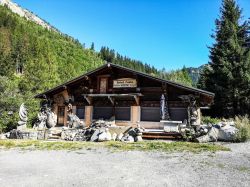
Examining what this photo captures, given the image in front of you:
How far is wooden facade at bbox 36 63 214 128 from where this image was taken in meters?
19.9

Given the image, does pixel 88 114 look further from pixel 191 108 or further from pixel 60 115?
pixel 191 108

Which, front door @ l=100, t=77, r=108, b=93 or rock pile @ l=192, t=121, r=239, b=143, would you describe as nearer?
rock pile @ l=192, t=121, r=239, b=143

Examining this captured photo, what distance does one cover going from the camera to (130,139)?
16.2 m

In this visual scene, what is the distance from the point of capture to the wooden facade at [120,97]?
1989 cm

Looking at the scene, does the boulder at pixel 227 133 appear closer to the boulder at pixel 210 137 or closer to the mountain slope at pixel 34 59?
the boulder at pixel 210 137

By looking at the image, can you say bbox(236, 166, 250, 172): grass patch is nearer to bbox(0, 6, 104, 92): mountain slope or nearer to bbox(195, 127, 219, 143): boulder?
bbox(195, 127, 219, 143): boulder

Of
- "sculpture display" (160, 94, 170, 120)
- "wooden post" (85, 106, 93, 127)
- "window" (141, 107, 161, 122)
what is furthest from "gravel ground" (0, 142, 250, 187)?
"wooden post" (85, 106, 93, 127)

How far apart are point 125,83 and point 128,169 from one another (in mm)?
13723

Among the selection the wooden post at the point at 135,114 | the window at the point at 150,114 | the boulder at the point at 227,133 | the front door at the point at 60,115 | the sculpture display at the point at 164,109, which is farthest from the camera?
the front door at the point at 60,115

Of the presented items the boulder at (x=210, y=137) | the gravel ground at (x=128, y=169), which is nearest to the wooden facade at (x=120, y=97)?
the boulder at (x=210, y=137)

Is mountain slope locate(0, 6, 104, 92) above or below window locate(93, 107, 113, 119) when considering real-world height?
above

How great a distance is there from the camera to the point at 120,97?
21.1 meters

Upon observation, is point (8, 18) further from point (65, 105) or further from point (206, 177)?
point (206, 177)

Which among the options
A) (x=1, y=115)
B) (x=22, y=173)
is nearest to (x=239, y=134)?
(x=22, y=173)
